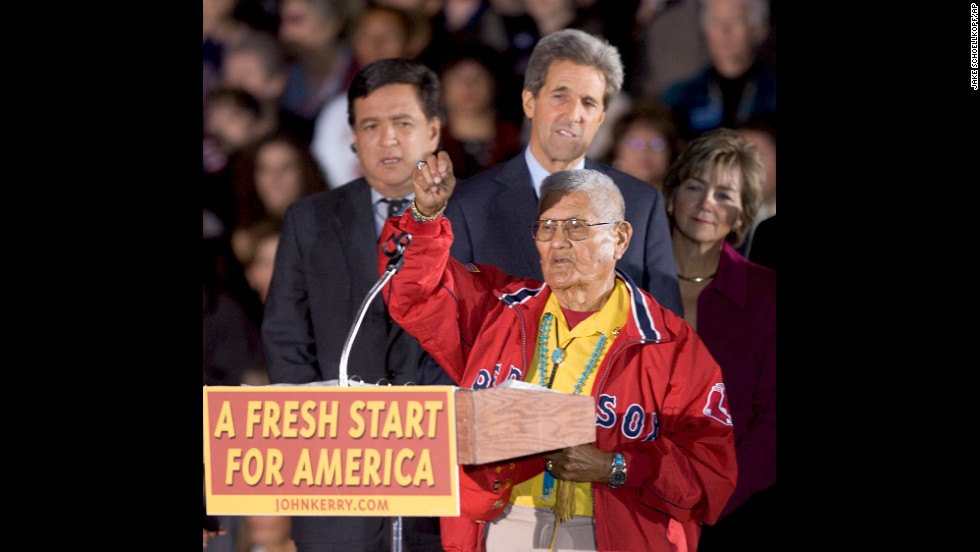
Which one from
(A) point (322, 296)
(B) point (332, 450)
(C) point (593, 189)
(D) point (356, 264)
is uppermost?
(C) point (593, 189)

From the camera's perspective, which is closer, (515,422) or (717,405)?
(515,422)

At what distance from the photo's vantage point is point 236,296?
387 centimetres

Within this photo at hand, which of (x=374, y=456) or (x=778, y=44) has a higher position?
(x=778, y=44)

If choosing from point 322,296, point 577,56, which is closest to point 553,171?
point 577,56

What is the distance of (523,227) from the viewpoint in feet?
11.9

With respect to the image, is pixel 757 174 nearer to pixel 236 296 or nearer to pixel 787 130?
pixel 787 130

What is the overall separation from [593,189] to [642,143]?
590 mm

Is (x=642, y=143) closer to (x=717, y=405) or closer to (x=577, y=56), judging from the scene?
(x=577, y=56)

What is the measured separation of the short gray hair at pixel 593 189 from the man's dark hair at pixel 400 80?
28.8 inches

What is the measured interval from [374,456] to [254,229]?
4.98 ft

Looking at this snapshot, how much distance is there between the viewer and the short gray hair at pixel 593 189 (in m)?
3.12

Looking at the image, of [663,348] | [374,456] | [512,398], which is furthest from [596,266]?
[374,456]

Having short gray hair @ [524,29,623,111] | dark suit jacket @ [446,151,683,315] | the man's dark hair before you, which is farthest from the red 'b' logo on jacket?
the man's dark hair

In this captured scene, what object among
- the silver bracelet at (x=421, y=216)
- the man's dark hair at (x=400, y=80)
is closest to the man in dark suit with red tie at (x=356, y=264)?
the man's dark hair at (x=400, y=80)
